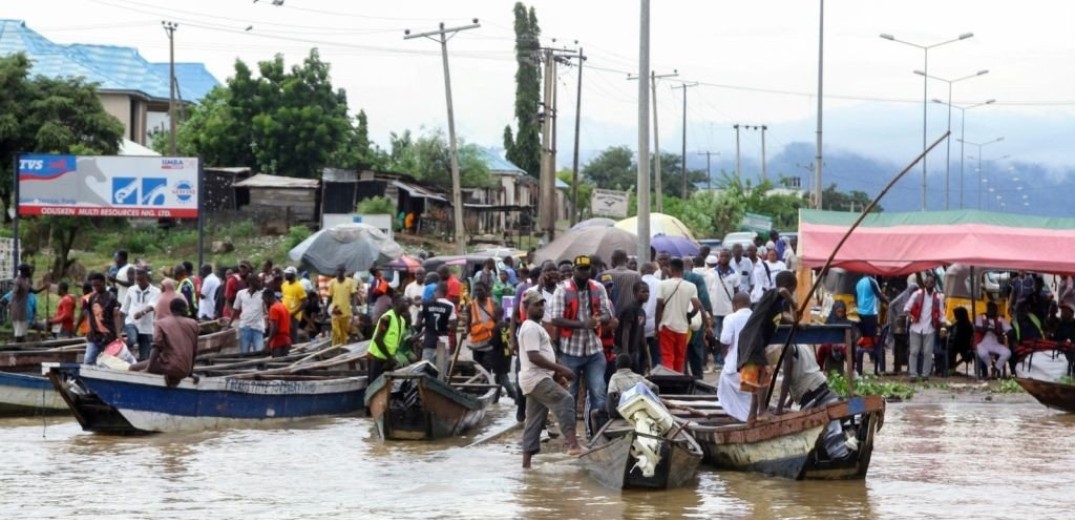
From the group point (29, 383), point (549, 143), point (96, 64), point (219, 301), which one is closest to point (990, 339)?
point (219, 301)

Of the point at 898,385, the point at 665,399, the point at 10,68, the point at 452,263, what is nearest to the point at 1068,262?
the point at 898,385

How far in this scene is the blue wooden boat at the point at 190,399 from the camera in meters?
15.7

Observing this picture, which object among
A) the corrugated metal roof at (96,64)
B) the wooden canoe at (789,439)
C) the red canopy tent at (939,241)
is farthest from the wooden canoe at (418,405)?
the corrugated metal roof at (96,64)

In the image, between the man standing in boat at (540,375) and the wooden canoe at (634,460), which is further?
the man standing in boat at (540,375)

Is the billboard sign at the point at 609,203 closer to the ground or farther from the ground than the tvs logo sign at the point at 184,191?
farther from the ground

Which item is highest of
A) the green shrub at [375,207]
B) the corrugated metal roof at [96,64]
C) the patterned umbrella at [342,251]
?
the corrugated metal roof at [96,64]

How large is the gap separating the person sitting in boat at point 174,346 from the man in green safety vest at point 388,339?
1996mm

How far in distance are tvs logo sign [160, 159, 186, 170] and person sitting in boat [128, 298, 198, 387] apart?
496 inches

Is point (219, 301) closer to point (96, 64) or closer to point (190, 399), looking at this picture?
point (190, 399)

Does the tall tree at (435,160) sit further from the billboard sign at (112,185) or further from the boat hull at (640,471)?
the boat hull at (640,471)

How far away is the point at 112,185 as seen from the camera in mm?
28219

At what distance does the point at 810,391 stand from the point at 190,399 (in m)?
7.00

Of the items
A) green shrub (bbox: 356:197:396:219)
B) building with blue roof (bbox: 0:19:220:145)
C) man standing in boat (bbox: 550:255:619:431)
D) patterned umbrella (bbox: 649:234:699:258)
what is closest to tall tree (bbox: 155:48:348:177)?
building with blue roof (bbox: 0:19:220:145)

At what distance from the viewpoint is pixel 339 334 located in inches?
924
